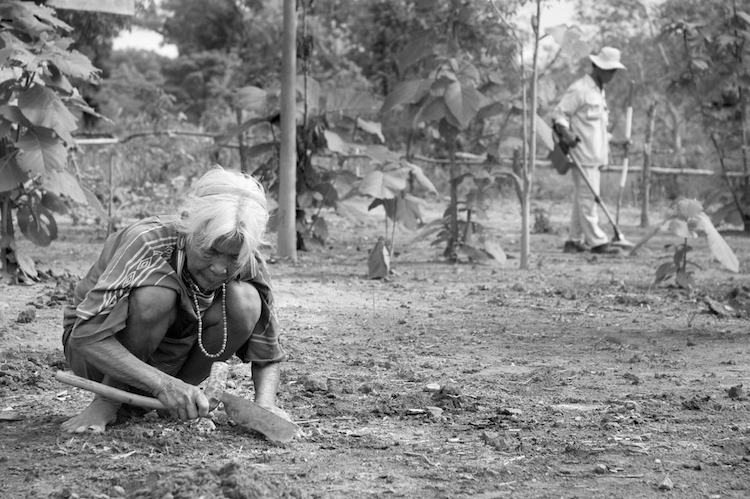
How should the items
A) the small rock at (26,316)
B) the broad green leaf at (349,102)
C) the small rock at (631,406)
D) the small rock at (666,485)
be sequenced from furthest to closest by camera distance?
the broad green leaf at (349,102), the small rock at (26,316), the small rock at (631,406), the small rock at (666,485)

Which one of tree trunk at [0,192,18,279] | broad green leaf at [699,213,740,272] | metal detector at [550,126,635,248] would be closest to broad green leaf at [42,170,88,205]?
tree trunk at [0,192,18,279]

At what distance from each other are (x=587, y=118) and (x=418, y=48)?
2.59m

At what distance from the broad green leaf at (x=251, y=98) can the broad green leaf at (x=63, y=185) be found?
2445 mm

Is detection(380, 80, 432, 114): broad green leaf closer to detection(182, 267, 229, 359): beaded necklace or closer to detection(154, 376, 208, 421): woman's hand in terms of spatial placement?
detection(182, 267, 229, 359): beaded necklace

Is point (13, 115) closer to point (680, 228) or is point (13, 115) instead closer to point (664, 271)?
point (680, 228)

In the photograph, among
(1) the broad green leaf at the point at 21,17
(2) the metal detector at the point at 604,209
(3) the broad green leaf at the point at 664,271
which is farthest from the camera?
(2) the metal detector at the point at 604,209

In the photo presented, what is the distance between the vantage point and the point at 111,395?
3.19 metres

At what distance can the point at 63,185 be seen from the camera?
246 inches

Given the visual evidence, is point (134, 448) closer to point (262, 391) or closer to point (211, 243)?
point (262, 391)

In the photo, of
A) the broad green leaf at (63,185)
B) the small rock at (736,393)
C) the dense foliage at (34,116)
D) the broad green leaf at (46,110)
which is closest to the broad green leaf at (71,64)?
the dense foliage at (34,116)

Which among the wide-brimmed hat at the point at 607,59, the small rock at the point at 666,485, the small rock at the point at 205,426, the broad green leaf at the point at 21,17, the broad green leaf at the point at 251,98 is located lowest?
the small rock at the point at 205,426

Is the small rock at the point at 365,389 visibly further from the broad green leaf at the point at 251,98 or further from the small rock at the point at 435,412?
the broad green leaf at the point at 251,98

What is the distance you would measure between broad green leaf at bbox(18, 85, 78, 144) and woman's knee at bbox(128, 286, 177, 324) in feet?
10.2

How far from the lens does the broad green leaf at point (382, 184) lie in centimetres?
714
